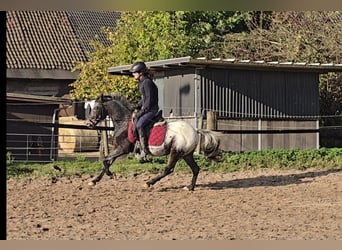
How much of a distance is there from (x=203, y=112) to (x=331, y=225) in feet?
31.2

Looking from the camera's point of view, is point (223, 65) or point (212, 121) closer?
point (212, 121)

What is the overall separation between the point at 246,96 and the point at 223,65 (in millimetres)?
1484

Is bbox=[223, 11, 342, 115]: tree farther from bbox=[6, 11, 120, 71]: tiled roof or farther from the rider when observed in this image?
the rider

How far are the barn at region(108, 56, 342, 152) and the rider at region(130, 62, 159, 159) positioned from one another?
6075mm

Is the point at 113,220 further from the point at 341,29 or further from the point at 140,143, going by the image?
the point at 341,29

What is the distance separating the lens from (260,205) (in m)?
Answer: 9.37

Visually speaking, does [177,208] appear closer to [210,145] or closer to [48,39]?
[210,145]

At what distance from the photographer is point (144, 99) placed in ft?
34.3

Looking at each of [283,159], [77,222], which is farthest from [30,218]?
[283,159]

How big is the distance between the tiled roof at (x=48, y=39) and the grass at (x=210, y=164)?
1212 centimetres

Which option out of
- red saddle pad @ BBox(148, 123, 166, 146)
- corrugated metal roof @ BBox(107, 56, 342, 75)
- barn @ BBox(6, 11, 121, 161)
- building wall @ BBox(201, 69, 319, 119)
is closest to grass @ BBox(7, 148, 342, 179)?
red saddle pad @ BBox(148, 123, 166, 146)

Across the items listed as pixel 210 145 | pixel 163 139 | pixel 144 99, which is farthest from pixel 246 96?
pixel 144 99

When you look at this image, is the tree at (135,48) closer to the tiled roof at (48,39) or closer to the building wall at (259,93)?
the building wall at (259,93)

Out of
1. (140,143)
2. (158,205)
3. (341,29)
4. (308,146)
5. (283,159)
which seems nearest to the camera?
(158,205)
